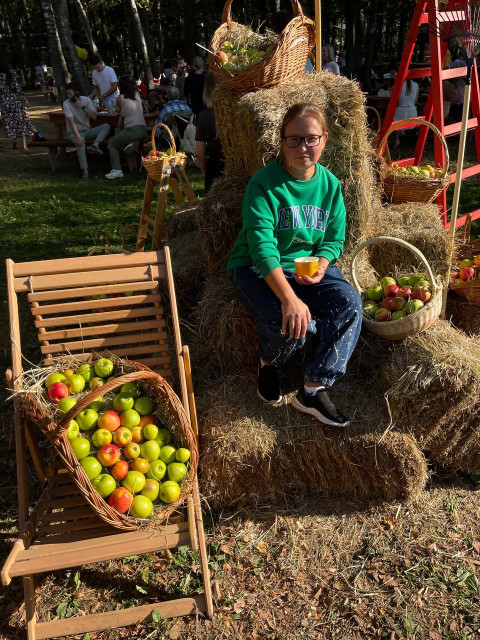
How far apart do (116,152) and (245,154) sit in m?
7.42

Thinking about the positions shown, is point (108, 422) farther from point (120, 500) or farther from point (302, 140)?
point (302, 140)

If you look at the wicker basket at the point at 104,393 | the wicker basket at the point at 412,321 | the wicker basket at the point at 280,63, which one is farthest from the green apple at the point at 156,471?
the wicker basket at the point at 280,63

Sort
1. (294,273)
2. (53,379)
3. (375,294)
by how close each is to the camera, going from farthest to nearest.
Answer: (375,294), (294,273), (53,379)

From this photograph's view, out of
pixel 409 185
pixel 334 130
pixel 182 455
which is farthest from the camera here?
pixel 409 185

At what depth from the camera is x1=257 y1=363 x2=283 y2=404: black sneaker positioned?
325 centimetres

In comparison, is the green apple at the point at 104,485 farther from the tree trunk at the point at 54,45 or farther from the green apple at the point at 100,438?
the tree trunk at the point at 54,45

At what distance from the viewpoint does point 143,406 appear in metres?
2.88

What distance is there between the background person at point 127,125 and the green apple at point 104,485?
30.1ft

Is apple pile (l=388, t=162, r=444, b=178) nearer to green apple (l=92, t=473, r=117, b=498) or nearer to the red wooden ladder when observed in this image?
the red wooden ladder

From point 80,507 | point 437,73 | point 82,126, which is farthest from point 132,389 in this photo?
point 82,126

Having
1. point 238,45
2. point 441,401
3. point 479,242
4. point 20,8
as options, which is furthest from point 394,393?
point 20,8

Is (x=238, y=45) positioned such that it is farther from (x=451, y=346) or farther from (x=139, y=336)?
(x=451, y=346)

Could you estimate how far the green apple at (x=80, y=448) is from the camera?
2588mm

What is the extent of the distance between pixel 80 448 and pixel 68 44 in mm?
15946
